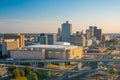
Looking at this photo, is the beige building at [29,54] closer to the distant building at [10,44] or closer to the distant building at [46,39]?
the distant building at [10,44]

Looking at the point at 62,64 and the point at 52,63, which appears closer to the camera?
the point at 62,64

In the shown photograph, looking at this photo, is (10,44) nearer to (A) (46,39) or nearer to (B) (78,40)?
(A) (46,39)

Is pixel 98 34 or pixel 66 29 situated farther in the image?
pixel 98 34

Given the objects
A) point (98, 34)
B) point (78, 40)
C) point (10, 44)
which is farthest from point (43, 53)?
point (98, 34)

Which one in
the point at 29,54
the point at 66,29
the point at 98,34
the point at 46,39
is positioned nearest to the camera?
the point at 29,54

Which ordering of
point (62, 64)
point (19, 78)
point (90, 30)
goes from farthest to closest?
point (90, 30) → point (62, 64) → point (19, 78)

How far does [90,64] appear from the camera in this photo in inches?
1961

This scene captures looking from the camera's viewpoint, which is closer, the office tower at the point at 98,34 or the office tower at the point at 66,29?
the office tower at the point at 66,29

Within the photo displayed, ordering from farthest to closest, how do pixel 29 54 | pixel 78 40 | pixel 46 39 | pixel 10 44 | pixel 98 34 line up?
1. pixel 98 34
2. pixel 78 40
3. pixel 46 39
4. pixel 10 44
5. pixel 29 54

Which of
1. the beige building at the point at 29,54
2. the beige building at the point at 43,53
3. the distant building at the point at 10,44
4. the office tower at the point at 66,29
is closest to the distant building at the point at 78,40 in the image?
the office tower at the point at 66,29

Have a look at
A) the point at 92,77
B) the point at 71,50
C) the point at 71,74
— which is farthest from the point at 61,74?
the point at 71,50

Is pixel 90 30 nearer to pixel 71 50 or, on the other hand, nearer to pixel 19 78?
pixel 71 50

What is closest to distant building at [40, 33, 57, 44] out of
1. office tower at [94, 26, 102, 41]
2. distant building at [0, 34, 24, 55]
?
distant building at [0, 34, 24, 55]

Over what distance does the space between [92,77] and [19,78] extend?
1122 centimetres
